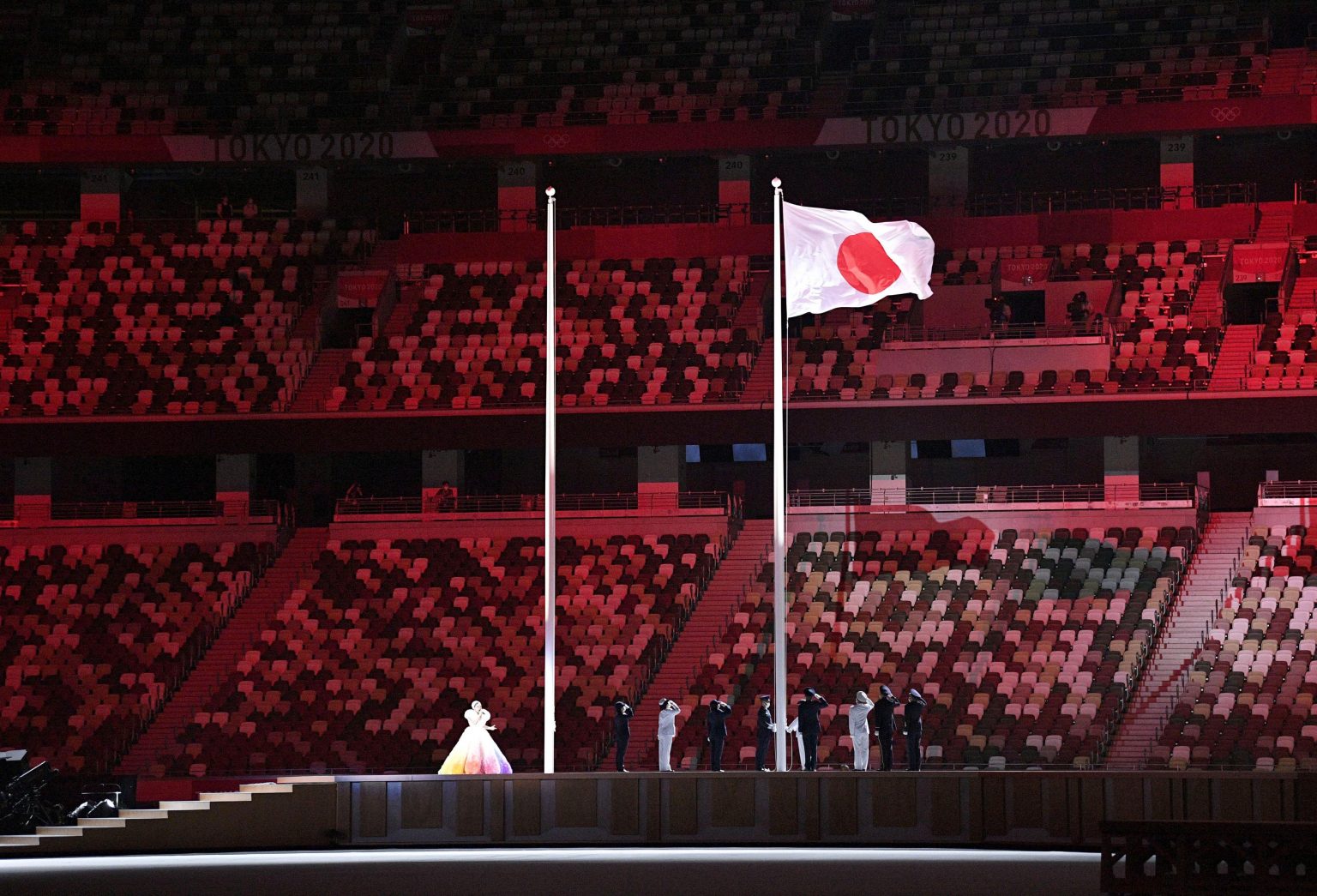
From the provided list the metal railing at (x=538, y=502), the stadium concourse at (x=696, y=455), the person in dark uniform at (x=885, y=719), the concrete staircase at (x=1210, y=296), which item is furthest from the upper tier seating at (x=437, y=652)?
the concrete staircase at (x=1210, y=296)

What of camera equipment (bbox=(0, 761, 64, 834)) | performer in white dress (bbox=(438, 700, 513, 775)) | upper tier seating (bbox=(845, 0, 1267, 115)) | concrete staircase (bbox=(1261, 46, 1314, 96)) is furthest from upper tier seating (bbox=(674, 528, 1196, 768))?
concrete staircase (bbox=(1261, 46, 1314, 96))

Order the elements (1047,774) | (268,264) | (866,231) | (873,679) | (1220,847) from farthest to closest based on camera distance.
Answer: (268,264) → (873,679) → (866,231) → (1047,774) → (1220,847)

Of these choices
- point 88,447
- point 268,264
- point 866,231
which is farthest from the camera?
point 268,264

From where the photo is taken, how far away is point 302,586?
42.9m

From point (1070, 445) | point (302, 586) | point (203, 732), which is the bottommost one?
point (203, 732)

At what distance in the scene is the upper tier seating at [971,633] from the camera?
35469mm

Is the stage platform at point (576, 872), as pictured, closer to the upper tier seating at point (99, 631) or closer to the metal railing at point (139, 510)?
Answer: the upper tier seating at point (99, 631)

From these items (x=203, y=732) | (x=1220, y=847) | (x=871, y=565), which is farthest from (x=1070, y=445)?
(x=1220, y=847)

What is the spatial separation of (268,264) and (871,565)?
17.5 meters

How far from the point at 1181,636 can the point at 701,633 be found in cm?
958

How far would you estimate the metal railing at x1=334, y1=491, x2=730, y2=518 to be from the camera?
44.7 meters

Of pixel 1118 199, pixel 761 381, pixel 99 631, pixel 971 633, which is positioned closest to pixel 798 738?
pixel 971 633

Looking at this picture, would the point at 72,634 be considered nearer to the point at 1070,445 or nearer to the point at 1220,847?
the point at 1070,445

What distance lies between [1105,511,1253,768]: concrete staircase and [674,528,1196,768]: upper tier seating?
348mm
